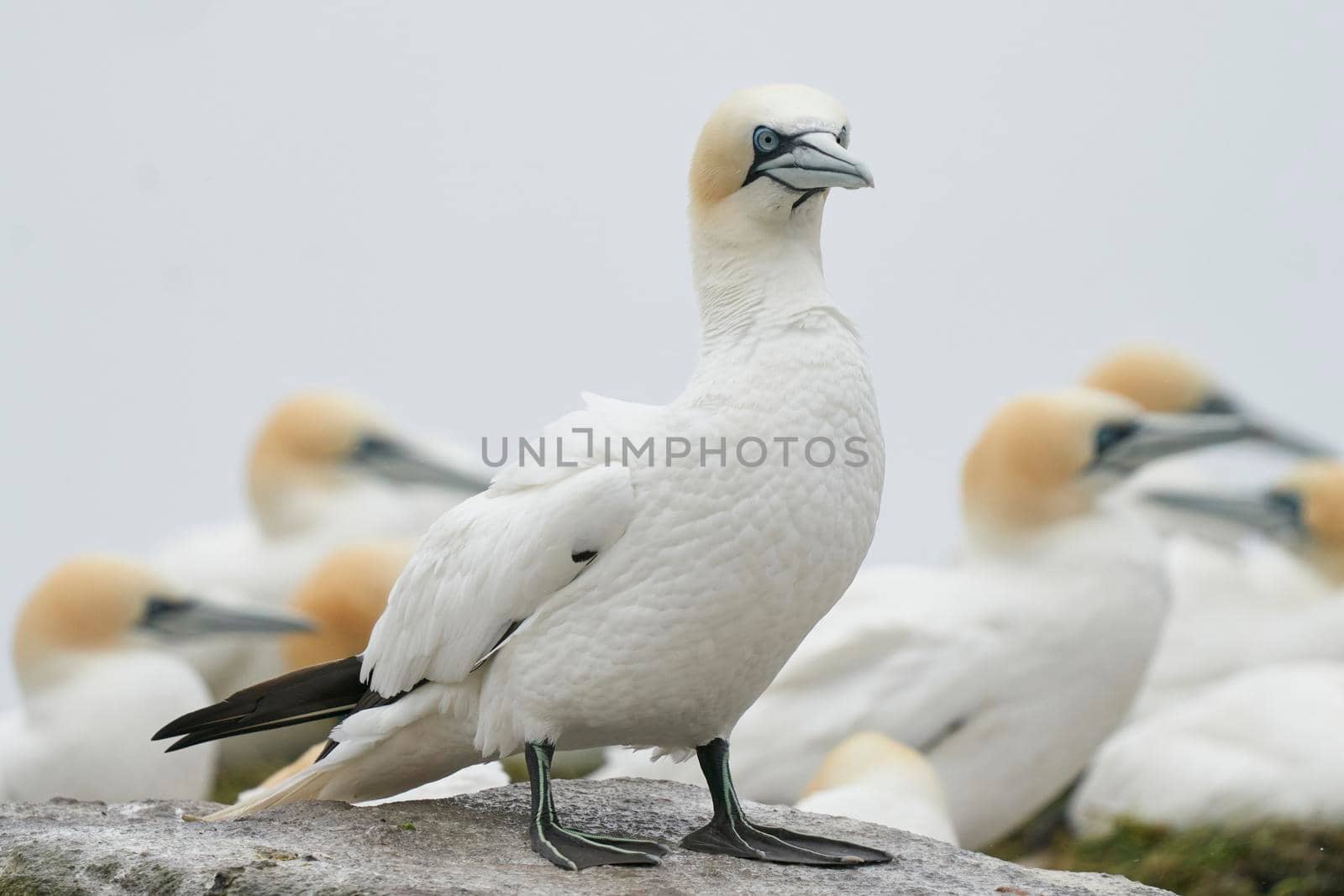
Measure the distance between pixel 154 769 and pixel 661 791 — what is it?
2.72 metres

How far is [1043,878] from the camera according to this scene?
12.5 feet

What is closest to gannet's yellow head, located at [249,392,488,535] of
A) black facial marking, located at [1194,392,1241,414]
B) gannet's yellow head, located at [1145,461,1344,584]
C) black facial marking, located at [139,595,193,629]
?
black facial marking, located at [139,595,193,629]

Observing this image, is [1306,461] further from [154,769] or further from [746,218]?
[746,218]

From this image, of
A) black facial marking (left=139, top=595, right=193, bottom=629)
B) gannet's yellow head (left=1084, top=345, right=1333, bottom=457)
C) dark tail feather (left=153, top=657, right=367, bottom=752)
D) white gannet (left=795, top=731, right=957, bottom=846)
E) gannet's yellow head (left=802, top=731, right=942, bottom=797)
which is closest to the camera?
dark tail feather (left=153, top=657, right=367, bottom=752)

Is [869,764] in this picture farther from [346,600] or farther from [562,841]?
[346,600]

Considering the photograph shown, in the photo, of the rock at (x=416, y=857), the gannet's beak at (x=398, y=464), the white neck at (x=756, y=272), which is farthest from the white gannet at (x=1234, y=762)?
the gannet's beak at (x=398, y=464)

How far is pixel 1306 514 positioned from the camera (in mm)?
8680

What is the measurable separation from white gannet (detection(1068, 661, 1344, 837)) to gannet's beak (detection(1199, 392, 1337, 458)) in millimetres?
3186

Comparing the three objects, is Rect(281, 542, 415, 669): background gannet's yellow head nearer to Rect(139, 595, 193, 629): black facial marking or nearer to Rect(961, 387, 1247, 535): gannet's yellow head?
Rect(139, 595, 193, 629): black facial marking

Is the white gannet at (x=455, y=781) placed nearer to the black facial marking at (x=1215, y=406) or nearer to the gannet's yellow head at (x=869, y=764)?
the gannet's yellow head at (x=869, y=764)

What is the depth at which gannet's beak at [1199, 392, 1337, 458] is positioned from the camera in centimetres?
1009

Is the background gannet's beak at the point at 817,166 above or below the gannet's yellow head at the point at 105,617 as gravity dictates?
above

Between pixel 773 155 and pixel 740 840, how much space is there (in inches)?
52.8

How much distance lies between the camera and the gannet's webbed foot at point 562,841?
11.3ft
